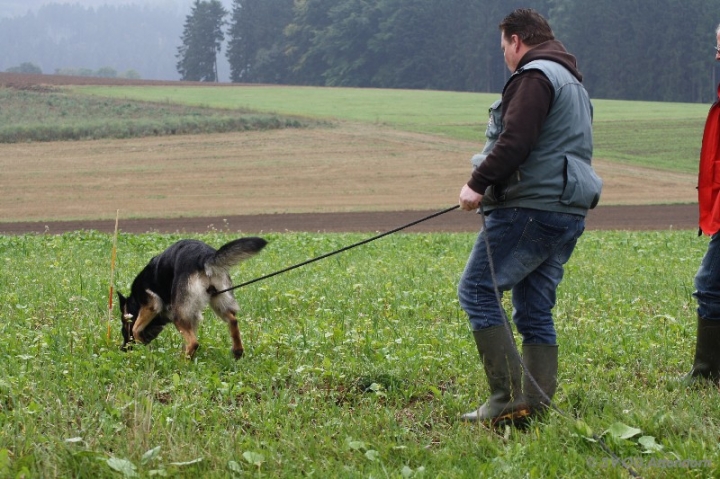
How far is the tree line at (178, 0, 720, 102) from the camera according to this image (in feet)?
274

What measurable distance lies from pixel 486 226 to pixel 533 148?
0.49 metres

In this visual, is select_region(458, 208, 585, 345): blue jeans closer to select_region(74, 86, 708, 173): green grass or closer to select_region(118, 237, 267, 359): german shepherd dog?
select_region(118, 237, 267, 359): german shepherd dog

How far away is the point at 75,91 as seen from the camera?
62.5 meters

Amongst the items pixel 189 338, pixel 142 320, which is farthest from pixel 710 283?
pixel 142 320

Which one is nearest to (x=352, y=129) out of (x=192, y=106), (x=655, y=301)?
(x=192, y=106)

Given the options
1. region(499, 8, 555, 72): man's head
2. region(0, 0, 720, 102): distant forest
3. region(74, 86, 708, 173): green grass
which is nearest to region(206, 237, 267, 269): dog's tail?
region(499, 8, 555, 72): man's head

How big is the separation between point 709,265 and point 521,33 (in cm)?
192

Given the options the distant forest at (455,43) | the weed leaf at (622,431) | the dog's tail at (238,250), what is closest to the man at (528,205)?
the weed leaf at (622,431)

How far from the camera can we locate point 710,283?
5336 millimetres

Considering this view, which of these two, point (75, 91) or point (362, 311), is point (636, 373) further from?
point (75, 91)

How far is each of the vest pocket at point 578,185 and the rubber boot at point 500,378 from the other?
2.61 feet

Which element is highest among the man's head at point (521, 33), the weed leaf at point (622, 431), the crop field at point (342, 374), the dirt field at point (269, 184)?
the man's head at point (521, 33)

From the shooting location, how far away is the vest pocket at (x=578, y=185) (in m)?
4.45

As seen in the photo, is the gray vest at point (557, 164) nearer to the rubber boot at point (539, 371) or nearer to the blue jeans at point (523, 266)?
the blue jeans at point (523, 266)
